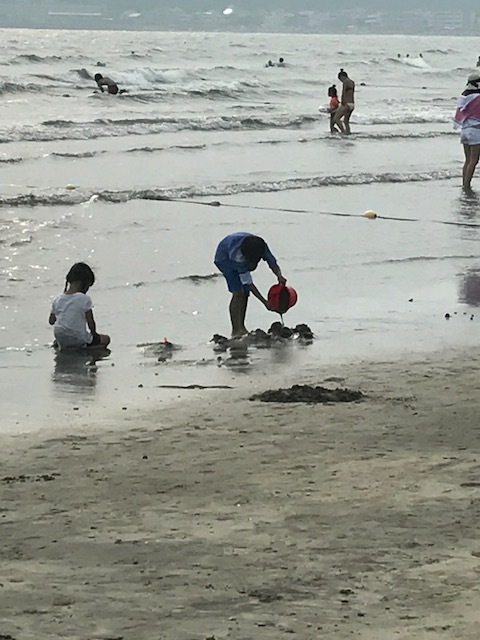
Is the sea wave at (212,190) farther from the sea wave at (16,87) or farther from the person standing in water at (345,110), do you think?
the sea wave at (16,87)

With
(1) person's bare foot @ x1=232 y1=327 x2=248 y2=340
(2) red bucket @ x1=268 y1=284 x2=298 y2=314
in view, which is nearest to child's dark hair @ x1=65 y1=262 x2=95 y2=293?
(1) person's bare foot @ x1=232 y1=327 x2=248 y2=340

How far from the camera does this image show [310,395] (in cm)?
763

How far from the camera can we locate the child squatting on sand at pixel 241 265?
31.4 feet

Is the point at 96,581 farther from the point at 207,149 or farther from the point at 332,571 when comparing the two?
the point at 207,149

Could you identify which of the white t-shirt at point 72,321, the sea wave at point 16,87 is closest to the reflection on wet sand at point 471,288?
the white t-shirt at point 72,321

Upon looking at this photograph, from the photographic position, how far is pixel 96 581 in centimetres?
450

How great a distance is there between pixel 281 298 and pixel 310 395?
2243 mm

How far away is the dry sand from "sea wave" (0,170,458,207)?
10788 mm

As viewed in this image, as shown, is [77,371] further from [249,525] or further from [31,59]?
[31,59]

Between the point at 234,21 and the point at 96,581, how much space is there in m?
196

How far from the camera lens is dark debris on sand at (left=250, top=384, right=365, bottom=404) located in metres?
7.57

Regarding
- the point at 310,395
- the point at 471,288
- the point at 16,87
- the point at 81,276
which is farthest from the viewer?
the point at 16,87

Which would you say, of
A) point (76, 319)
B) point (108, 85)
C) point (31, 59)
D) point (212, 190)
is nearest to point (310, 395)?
point (76, 319)

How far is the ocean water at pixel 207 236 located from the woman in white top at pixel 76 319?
0.68 ft
